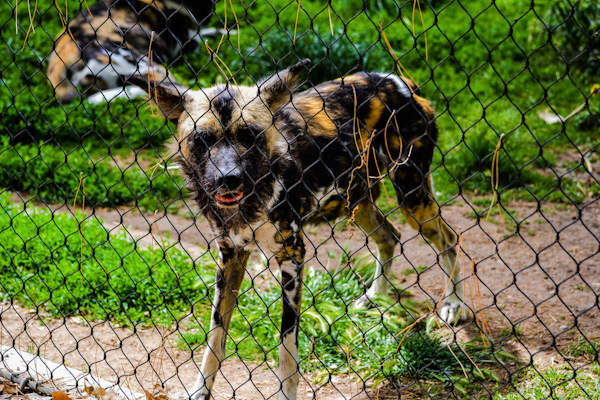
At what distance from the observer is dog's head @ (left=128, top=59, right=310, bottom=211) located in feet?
8.35

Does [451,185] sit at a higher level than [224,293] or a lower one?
higher

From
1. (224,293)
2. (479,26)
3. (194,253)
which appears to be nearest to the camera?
(224,293)

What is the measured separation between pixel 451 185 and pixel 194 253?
285 centimetres

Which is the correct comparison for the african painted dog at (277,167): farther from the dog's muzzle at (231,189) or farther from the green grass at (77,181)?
the green grass at (77,181)

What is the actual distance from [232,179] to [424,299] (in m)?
2.40

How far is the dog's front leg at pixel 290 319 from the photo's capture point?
301 centimetres

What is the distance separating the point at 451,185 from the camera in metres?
5.93

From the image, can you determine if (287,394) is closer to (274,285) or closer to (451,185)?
(274,285)

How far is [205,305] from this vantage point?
13.4ft

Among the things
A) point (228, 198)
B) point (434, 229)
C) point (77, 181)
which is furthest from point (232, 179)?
point (77, 181)

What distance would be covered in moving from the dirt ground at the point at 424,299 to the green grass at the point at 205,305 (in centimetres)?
12

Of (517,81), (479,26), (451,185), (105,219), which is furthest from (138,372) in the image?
(479,26)

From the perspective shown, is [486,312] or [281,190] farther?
[486,312]

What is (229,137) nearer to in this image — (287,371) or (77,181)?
(287,371)
